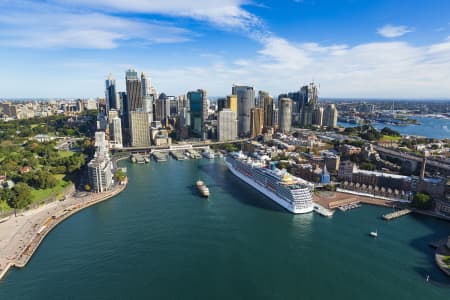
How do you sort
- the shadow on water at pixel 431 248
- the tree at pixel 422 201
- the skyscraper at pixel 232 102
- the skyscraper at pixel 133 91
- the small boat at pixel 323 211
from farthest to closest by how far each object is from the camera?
1. the skyscraper at pixel 232 102
2. the skyscraper at pixel 133 91
3. the tree at pixel 422 201
4. the small boat at pixel 323 211
5. the shadow on water at pixel 431 248

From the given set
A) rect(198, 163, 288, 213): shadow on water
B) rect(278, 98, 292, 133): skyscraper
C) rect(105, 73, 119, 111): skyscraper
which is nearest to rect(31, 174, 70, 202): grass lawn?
rect(198, 163, 288, 213): shadow on water

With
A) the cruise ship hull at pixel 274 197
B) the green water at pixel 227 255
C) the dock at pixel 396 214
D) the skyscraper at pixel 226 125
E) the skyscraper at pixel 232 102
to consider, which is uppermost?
the skyscraper at pixel 232 102

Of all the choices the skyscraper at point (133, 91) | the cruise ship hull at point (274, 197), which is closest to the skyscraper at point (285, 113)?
the skyscraper at point (133, 91)

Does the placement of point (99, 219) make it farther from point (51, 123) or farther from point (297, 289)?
point (51, 123)

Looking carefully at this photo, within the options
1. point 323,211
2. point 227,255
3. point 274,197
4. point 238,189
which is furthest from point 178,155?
point 227,255

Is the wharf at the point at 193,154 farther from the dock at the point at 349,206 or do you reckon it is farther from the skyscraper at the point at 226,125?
the dock at the point at 349,206

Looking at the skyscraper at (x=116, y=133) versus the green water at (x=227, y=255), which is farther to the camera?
the skyscraper at (x=116, y=133)

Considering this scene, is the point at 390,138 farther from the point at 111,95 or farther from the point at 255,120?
the point at 111,95
